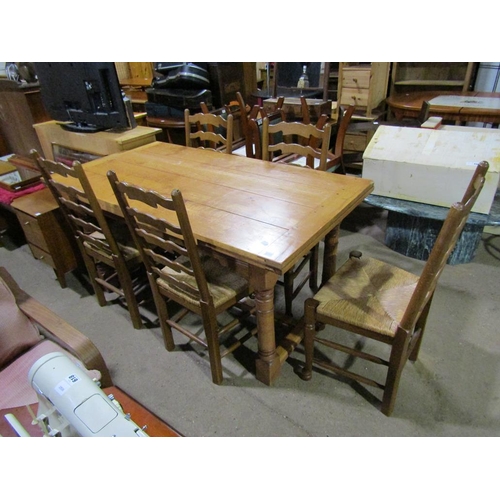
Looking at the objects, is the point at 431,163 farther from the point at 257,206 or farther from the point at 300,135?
the point at 257,206

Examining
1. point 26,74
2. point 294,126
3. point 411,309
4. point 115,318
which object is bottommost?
point 115,318

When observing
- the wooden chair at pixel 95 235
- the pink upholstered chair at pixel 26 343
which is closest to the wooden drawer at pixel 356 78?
the wooden chair at pixel 95 235

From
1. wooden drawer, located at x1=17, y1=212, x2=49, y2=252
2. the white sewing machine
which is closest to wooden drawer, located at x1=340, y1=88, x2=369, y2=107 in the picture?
wooden drawer, located at x1=17, y1=212, x2=49, y2=252

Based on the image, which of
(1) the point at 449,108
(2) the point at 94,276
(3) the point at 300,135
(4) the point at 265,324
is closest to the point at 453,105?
(1) the point at 449,108

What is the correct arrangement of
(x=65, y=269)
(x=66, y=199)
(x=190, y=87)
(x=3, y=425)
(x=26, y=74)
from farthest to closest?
(x=190, y=87)
(x=26, y=74)
(x=65, y=269)
(x=66, y=199)
(x=3, y=425)

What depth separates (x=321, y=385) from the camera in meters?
1.70

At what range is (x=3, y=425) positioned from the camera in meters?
1.09

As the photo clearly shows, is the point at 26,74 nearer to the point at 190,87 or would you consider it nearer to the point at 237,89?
the point at 190,87

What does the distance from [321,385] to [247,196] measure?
3.07 feet

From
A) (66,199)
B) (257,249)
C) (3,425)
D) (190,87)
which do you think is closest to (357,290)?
(257,249)

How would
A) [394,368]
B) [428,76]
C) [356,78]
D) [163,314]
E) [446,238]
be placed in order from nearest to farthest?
[446,238], [394,368], [163,314], [356,78], [428,76]

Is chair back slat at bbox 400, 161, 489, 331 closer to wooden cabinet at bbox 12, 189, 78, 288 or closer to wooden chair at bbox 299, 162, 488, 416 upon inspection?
wooden chair at bbox 299, 162, 488, 416

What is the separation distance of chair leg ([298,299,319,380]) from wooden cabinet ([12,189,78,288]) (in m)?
1.66

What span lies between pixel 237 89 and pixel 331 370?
310cm
